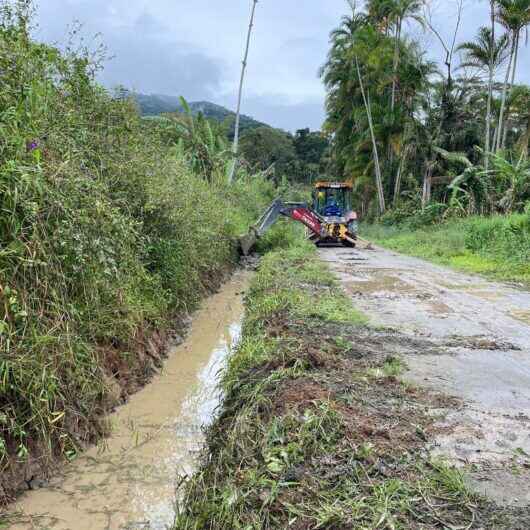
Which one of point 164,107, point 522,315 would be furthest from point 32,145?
point 164,107

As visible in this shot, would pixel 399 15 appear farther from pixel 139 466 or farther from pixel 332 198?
pixel 139 466

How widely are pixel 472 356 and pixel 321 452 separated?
120 inches

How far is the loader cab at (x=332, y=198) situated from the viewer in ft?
65.8

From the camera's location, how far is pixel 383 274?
11969 mm

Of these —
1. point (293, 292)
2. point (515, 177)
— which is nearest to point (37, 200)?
point (293, 292)

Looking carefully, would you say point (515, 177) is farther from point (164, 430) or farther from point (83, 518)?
point (83, 518)

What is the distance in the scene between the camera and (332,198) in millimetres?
20297

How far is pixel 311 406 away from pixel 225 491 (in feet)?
3.13

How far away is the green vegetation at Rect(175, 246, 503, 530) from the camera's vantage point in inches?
111

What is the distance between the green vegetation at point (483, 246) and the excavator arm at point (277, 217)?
3713 mm

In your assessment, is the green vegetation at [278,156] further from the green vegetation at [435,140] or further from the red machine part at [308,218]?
the red machine part at [308,218]

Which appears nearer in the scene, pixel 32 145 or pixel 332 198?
pixel 32 145

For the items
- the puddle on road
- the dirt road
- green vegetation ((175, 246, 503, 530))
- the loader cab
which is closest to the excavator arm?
the loader cab

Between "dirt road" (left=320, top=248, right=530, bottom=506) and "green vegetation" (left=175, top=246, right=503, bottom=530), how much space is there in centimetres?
24
